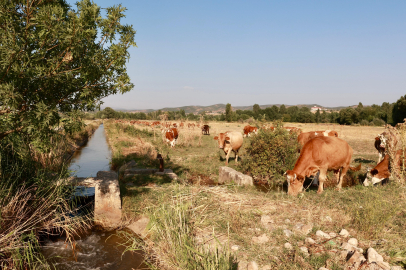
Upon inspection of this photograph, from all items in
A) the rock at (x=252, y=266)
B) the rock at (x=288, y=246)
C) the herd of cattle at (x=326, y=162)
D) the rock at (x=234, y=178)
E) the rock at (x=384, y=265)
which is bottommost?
the rock at (x=234, y=178)

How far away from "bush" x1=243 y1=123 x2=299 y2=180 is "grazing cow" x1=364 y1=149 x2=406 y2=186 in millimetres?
2774

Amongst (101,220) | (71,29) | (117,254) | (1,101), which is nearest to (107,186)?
(101,220)

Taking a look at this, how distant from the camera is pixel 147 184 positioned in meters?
Result: 8.35

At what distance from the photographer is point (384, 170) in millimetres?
8148

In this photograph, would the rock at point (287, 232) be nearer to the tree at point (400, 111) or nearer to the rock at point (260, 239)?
the rock at point (260, 239)

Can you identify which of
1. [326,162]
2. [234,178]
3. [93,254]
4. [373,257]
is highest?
[326,162]

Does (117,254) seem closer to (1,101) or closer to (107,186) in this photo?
(107,186)

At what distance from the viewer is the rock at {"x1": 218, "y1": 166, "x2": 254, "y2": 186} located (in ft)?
27.6

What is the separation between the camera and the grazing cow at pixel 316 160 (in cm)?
701

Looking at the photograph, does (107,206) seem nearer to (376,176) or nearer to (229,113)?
(376,176)

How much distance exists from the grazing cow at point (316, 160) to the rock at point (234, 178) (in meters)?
1.63

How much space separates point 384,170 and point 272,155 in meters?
3.82

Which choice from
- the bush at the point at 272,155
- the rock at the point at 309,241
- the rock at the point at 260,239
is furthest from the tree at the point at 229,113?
the rock at the point at 309,241

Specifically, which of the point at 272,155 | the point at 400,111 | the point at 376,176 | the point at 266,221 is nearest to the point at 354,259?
the point at 266,221
